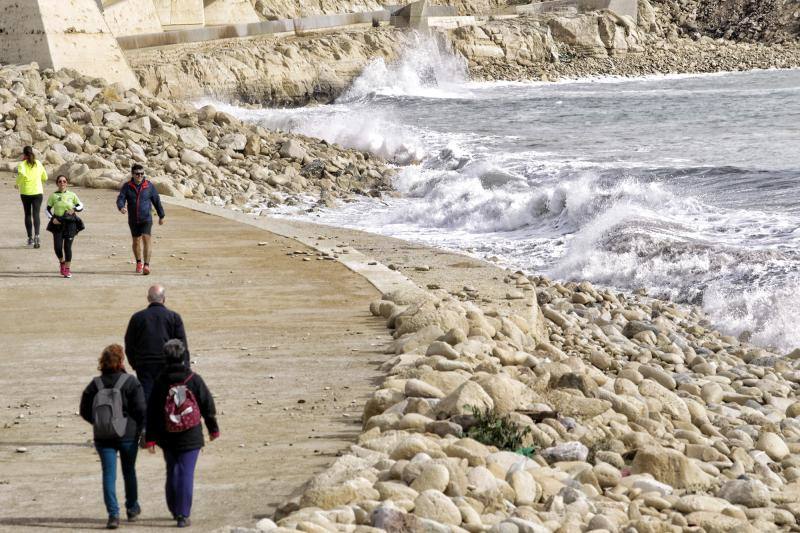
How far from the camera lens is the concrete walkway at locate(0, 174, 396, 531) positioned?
24.2 feet

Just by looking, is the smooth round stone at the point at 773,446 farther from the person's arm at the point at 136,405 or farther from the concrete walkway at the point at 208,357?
the person's arm at the point at 136,405

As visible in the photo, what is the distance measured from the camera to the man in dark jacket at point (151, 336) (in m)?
7.86

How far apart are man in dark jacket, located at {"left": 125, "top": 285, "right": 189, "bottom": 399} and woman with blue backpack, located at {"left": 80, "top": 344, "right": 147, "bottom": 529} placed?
1.09 m

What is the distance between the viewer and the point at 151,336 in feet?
25.8

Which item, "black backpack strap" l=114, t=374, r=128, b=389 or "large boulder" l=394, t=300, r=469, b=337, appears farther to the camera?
"large boulder" l=394, t=300, r=469, b=337

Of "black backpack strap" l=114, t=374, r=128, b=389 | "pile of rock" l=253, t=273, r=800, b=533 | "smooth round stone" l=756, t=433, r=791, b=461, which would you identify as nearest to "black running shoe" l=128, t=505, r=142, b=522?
"black backpack strap" l=114, t=374, r=128, b=389

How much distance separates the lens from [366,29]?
59031 mm

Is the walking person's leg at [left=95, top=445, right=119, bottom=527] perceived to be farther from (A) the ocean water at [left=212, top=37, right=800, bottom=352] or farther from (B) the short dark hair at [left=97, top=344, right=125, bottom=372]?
(A) the ocean water at [left=212, top=37, right=800, bottom=352]

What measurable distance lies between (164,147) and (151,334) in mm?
17784

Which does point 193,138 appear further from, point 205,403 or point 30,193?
point 205,403

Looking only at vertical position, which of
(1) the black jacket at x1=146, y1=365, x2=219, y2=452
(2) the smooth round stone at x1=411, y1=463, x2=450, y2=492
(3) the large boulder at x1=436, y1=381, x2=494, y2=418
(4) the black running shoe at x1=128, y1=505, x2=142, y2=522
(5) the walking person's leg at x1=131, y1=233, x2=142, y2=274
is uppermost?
(1) the black jacket at x1=146, y1=365, x2=219, y2=452

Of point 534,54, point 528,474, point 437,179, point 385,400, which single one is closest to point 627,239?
point 437,179

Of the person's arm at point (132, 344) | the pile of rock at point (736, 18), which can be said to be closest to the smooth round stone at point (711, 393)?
the person's arm at point (132, 344)

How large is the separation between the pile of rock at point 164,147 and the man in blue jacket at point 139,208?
22.0 feet
